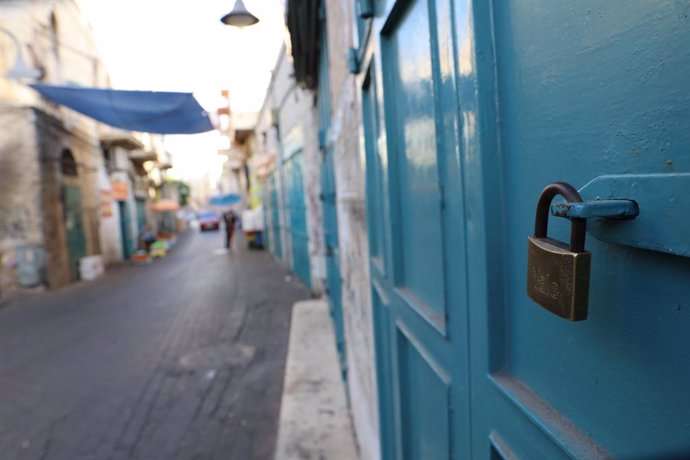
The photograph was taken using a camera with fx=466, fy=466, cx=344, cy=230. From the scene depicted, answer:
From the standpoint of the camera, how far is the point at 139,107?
6.11m

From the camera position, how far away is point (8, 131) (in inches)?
440

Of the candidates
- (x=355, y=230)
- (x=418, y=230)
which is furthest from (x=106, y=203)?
(x=418, y=230)

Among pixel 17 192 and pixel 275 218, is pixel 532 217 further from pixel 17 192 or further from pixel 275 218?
pixel 275 218

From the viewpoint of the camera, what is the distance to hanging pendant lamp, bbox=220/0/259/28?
134 inches

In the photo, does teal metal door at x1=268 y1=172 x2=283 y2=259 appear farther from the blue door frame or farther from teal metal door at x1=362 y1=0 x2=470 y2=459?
the blue door frame

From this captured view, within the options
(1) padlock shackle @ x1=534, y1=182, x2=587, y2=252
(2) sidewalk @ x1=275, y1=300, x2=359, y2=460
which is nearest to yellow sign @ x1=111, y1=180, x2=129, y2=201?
(2) sidewalk @ x1=275, y1=300, x2=359, y2=460

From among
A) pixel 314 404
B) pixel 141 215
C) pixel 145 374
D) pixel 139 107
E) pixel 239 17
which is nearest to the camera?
pixel 239 17

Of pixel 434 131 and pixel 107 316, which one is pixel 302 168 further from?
pixel 434 131

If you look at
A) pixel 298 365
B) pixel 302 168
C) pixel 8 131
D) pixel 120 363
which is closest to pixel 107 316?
pixel 120 363

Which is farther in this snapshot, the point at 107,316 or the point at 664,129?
the point at 107,316

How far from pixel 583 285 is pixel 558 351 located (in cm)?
24

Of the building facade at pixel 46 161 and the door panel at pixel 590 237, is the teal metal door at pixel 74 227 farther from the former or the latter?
the door panel at pixel 590 237

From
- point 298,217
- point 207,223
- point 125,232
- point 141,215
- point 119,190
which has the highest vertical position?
point 119,190

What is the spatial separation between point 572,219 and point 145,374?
5808mm
